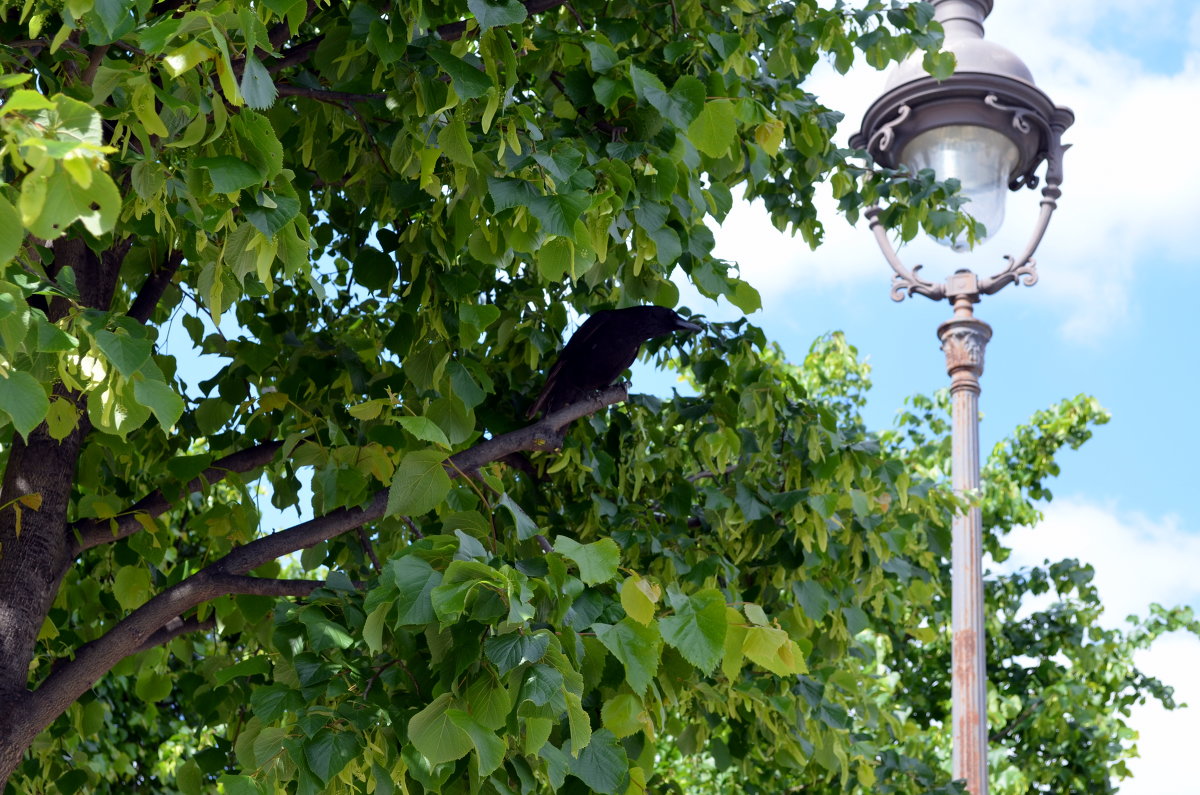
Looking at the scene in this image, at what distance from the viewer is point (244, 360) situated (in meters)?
4.21

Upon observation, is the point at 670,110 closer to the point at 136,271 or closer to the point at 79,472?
the point at 136,271

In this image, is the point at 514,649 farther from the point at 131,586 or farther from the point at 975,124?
the point at 975,124

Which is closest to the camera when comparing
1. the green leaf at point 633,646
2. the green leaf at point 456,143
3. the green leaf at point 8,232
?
the green leaf at point 8,232

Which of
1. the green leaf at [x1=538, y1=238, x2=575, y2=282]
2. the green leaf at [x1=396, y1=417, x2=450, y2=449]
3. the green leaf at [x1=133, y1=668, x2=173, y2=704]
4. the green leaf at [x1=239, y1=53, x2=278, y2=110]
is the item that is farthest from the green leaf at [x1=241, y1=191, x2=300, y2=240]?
the green leaf at [x1=133, y1=668, x2=173, y2=704]

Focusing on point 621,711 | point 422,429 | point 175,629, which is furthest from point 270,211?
point 175,629

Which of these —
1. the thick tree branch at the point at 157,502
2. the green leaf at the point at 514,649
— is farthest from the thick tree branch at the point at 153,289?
the green leaf at the point at 514,649

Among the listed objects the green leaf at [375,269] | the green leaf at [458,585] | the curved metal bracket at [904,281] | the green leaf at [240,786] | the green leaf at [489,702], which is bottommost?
the green leaf at [240,786]

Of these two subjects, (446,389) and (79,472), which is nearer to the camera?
(446,389)

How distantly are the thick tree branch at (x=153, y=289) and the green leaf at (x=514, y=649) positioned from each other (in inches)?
86.8

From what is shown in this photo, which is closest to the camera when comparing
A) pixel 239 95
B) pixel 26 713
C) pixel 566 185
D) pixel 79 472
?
pixel 239 95

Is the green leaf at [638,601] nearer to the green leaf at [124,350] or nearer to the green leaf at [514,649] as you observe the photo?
the green leaf at [514,649]

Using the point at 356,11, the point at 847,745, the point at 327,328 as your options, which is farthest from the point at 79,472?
the point at 847,745

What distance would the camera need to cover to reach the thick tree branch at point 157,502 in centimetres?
400

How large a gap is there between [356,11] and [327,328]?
2.10 m
